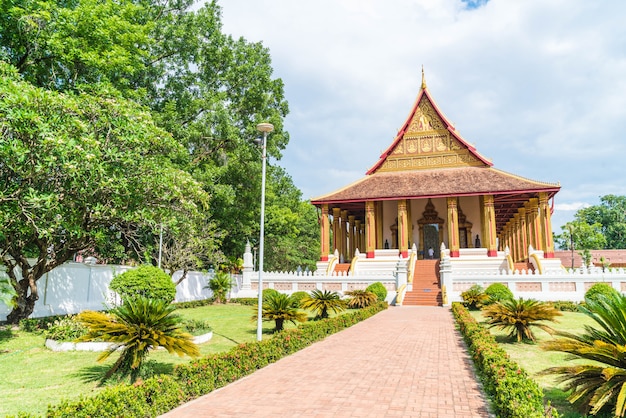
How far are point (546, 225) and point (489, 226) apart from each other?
343cm

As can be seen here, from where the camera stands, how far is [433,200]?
108 feet

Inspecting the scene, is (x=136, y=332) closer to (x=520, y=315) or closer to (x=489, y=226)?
(x=520, y=315)

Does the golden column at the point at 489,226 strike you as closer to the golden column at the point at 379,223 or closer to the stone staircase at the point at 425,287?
the stone staircase at the point at 425,287

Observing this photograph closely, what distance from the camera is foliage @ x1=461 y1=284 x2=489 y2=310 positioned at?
1882 centimetres

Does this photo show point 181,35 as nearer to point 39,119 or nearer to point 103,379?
point 39,119

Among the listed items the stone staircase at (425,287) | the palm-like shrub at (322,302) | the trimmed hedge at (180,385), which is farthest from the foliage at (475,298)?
the trimmed hedge at (180,385)

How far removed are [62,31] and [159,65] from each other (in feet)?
33.7

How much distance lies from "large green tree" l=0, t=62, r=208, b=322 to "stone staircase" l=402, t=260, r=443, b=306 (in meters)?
13.1

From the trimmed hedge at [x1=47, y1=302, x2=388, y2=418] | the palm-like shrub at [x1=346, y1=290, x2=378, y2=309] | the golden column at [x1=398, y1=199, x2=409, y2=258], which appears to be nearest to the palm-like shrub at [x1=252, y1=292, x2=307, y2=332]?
the trimmed hedge at [x1=47, y1=302, x2=388, y2=418]

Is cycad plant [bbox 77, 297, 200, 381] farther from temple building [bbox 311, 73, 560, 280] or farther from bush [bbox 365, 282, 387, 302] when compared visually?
temple building [bbox 311, 73, 560, 280]

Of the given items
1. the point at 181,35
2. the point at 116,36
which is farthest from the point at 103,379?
the point at 181,35

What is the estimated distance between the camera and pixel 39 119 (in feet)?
30.2

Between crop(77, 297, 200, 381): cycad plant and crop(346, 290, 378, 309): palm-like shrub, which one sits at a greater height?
crop(77, 297, 200, 381): cycad plant

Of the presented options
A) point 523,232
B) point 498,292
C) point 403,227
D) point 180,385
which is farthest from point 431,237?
point 180,385
